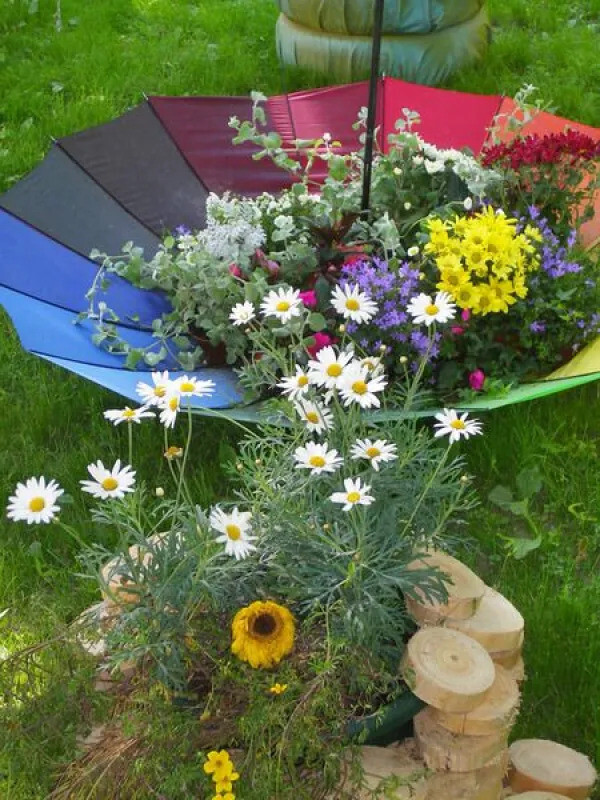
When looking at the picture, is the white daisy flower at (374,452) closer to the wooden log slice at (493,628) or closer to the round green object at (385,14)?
the wooden log slice at (493,628)

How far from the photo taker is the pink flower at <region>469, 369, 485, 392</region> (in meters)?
2.28

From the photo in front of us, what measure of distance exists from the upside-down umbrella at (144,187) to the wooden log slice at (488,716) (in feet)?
2.85

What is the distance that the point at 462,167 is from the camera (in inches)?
102

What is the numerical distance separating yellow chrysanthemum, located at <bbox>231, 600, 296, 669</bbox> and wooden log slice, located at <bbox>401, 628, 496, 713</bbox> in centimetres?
18

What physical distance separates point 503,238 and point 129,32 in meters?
3.35

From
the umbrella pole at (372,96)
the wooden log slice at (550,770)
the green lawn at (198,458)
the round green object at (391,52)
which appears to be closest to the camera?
the wooden log slice at (550,770)

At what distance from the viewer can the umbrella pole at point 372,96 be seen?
2.08 meters

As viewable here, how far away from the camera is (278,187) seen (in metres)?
3.03

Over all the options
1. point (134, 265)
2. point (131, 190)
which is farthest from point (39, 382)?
point (131, 190)

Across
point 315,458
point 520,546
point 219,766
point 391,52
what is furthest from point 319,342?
point 391,52

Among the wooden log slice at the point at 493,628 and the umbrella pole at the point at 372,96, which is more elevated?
the umbrella pole at the point at 372,96

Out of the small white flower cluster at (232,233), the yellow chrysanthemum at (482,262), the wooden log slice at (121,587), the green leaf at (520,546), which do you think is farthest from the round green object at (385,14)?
the wooden log slice at (121,587)

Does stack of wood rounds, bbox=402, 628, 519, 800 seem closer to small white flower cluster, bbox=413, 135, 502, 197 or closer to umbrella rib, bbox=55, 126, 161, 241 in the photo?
small white flower cluster, bbox=413, 135, 502, 197

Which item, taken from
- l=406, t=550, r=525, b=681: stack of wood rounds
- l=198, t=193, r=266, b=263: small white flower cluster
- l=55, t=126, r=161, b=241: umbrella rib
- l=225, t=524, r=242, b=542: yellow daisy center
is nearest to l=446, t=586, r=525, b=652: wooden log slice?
l=406, t=550, r=525, b=681: stack of wood rounds
